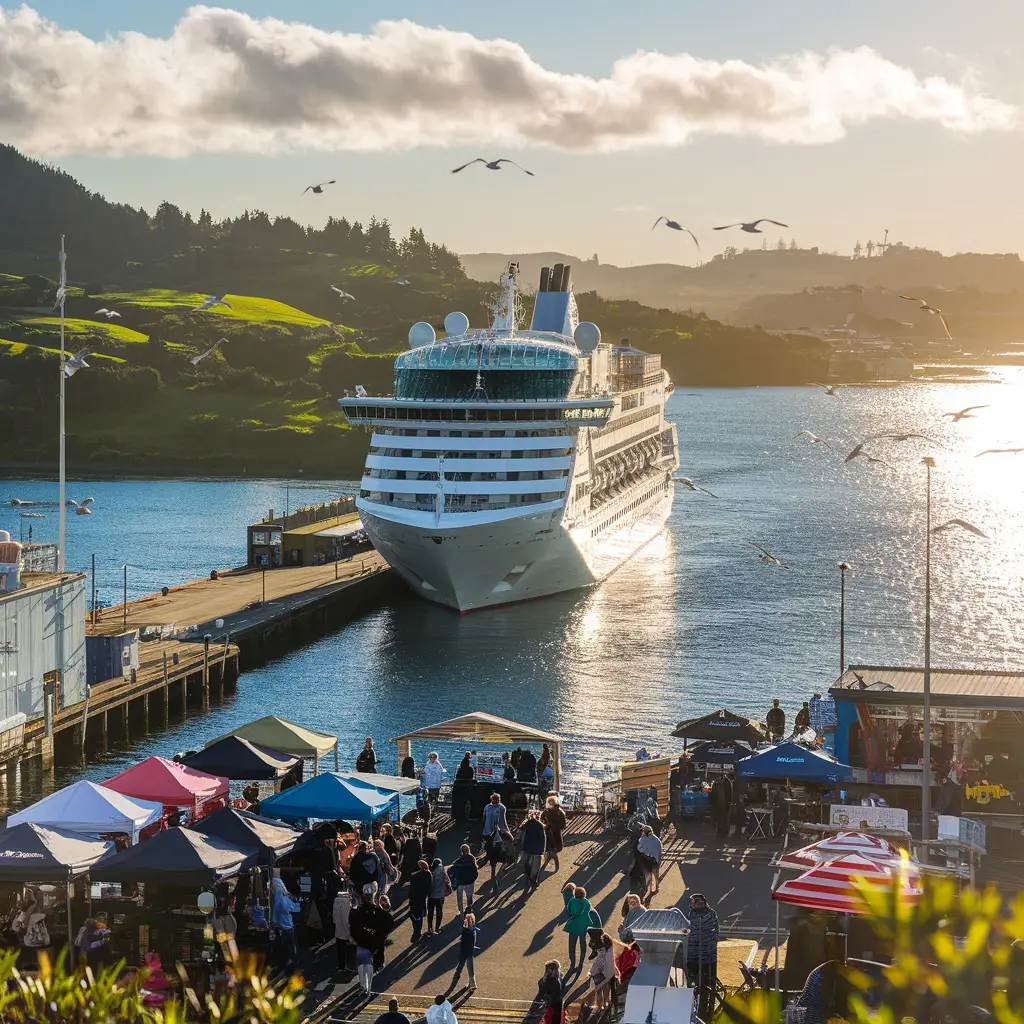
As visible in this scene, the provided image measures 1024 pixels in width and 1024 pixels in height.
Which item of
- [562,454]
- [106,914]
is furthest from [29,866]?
[562,454]

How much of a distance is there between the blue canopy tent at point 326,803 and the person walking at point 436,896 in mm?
2170

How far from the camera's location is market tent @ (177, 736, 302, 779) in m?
25.7

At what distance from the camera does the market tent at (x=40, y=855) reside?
18.8m

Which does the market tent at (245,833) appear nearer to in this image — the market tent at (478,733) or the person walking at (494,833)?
the person walking at (494,833)

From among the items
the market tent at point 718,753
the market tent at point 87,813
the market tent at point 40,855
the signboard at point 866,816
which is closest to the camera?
the market tent at point 40,855

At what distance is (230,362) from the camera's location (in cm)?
18750

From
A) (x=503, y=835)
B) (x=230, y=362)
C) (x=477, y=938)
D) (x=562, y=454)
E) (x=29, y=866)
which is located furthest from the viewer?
(x=230, y=362)

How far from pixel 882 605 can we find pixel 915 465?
9172 cm

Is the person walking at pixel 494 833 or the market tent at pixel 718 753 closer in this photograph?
the person walking at pixel 494 833

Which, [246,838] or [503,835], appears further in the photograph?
[503,835]

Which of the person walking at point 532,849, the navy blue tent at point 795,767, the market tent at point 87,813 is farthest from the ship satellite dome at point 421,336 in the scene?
the market tent at point 87,813

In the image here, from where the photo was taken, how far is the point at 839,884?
1625 centimetres

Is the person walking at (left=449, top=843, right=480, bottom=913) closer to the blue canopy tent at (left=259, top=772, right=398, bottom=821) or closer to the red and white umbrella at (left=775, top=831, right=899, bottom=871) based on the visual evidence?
the blue canopy tent at (left=259, top=772, right=398, bottom=821)

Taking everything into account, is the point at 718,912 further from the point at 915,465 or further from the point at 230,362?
the point at 230,362
